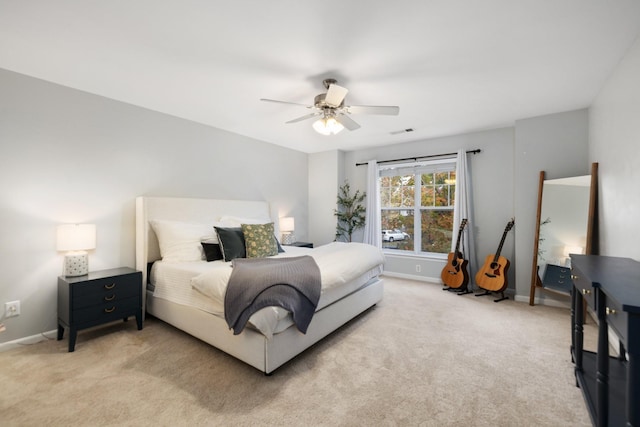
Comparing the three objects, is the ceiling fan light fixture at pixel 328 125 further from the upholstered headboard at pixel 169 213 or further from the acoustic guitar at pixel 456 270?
the acoustic guitar at pixel 456 270

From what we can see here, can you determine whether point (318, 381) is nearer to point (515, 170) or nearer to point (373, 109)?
point (373, 109)

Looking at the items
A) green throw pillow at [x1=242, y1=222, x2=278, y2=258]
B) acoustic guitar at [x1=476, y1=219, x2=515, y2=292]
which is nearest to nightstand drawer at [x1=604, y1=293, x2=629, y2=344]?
acoustic guitar at [x1=476, y1=219, x2=515, y2=292]

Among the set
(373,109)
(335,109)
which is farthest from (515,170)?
(335,109)

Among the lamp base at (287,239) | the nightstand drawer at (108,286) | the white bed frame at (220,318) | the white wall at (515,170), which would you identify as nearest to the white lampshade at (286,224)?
the lamp base at (287,239)

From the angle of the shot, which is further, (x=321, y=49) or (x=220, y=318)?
(x=220, y=318)

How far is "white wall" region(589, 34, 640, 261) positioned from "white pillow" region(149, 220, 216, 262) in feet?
12.9

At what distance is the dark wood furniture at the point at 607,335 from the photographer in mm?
1062

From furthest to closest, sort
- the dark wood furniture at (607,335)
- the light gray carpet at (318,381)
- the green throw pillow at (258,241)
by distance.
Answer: the green throw pillow at (258,241) → the light gray carpet at (318,381) → the dark wood furniture at (607,335)

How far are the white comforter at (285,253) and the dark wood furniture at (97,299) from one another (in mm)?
250

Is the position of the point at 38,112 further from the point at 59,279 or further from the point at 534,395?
the point at 534,395

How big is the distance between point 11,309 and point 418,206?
5.27m

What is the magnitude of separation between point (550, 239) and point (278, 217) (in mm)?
4028

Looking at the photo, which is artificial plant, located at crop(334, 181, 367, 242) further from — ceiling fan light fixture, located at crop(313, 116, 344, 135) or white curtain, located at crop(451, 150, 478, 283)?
ceiling fan light fixture, located at crop(313, 116, 344, 135)

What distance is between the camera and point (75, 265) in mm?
2619
